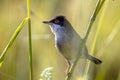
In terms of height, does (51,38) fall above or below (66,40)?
below

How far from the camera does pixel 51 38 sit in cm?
283

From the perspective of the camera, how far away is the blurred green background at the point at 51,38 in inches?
104

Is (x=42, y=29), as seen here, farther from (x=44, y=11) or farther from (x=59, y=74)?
(x=59, y=74)

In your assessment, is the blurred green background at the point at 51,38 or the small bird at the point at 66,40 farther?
the blurred green background at the point at 51,38

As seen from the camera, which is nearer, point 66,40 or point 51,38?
point 66,40

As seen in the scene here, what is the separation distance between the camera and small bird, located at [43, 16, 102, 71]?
2199 mm

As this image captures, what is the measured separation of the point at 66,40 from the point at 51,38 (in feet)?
1.66

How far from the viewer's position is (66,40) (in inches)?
92.0

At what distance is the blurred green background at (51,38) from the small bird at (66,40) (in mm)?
144

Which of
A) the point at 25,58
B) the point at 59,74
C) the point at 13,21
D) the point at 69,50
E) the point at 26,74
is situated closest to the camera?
the point at 69,50

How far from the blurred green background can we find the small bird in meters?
0.14

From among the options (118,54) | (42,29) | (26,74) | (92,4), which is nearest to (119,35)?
(118,54)

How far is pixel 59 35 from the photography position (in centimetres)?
238

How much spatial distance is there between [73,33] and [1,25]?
98cm
